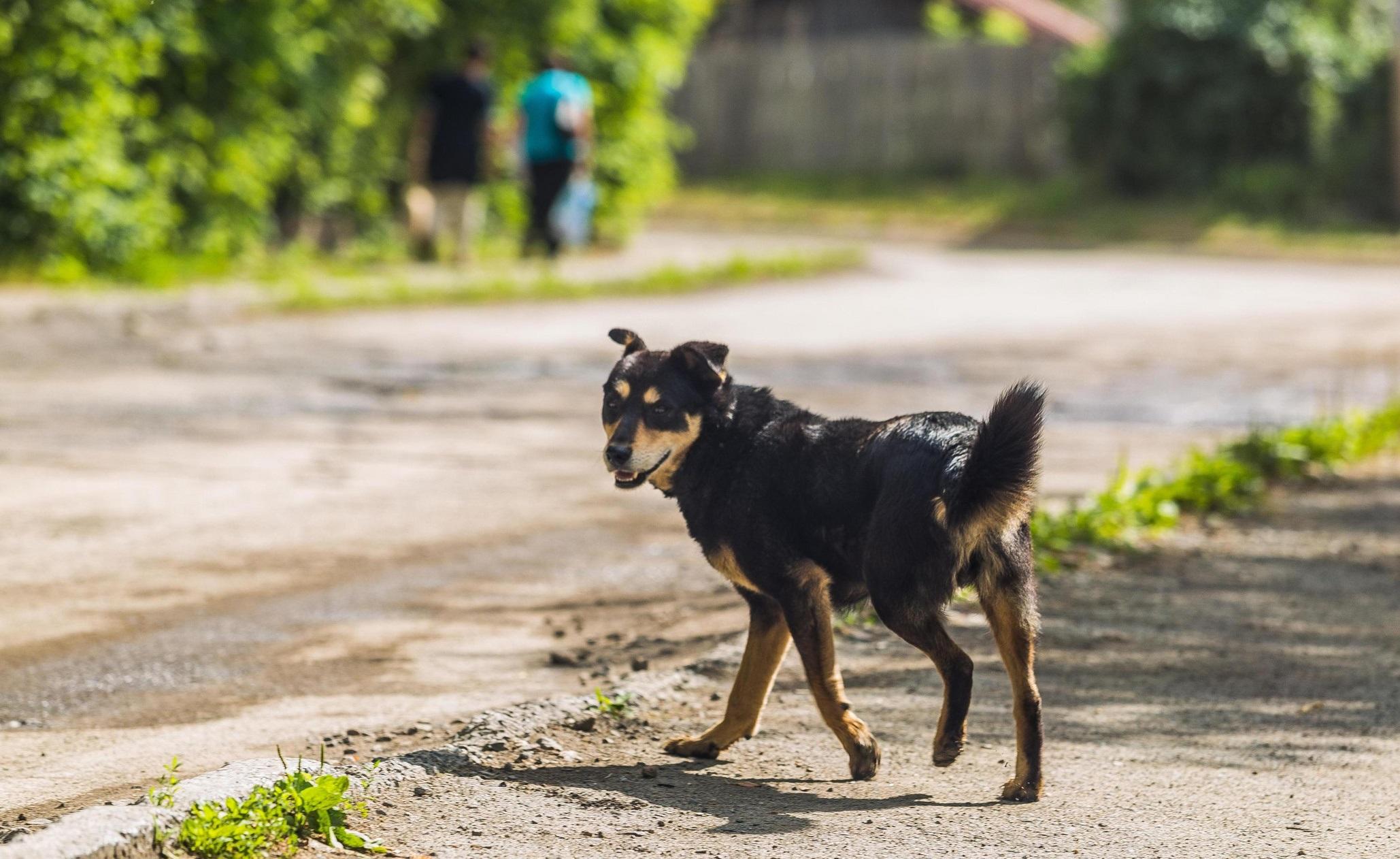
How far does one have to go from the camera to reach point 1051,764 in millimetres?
4965

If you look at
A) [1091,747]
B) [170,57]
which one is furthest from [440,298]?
[1091,747]

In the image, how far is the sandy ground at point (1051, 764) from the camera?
14.2 ft

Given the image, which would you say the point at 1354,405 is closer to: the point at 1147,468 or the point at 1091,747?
the point at 1147,468

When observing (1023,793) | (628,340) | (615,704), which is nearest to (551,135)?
(628,340)

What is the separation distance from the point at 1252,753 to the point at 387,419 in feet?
20.6

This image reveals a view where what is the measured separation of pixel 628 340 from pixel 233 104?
11.7m

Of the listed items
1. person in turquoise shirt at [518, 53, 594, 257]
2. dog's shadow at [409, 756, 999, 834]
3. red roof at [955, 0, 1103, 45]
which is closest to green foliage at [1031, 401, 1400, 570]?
dog's shadow at [409, 756, 999, 834]

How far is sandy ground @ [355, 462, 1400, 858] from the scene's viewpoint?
4.34m

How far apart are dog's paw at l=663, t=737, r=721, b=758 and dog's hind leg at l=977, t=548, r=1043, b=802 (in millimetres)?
761

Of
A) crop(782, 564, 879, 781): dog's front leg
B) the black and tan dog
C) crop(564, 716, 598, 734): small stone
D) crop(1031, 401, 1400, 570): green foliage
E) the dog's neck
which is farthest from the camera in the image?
crop(1031, 401, 1400, 570): green foliage

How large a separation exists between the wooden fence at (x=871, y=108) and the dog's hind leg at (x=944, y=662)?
27.0 m

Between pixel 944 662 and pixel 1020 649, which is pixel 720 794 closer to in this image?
pixel 944 662

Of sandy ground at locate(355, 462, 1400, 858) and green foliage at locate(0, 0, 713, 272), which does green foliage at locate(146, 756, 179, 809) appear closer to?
sandy ground at locate(355, 462, 1400, 858)

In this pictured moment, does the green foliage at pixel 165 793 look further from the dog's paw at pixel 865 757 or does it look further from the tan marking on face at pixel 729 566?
the dog's paw at pixel 865 757
